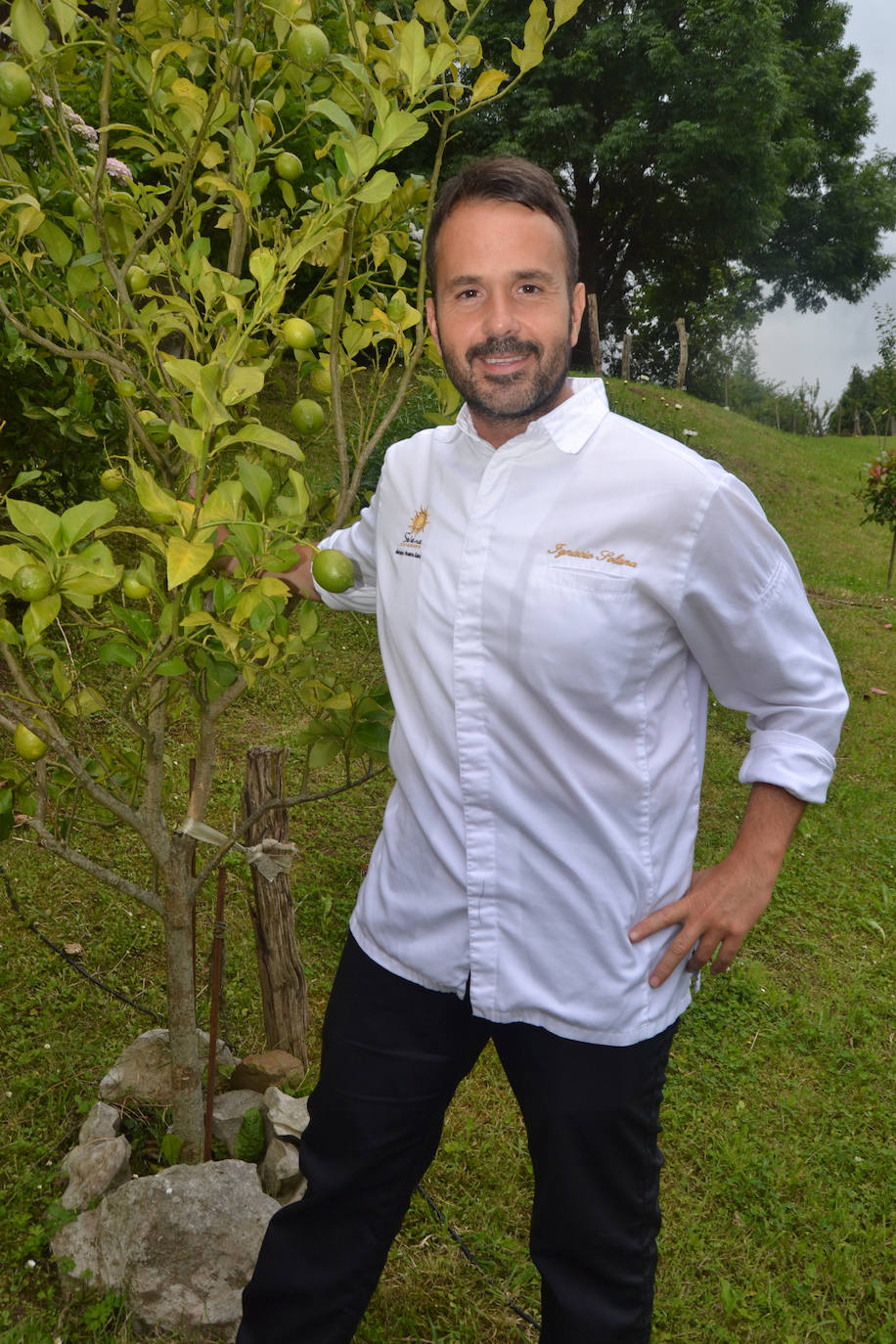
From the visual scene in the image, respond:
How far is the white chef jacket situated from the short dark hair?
0.28 m

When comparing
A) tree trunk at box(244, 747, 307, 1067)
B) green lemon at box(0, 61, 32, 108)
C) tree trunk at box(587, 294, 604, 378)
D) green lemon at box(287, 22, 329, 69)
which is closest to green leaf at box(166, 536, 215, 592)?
green lemon at box(0, 61, 32, 108)

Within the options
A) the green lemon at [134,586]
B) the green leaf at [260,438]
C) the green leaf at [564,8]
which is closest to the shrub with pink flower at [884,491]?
the green leaf at [564,8]

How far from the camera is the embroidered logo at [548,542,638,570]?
170cm

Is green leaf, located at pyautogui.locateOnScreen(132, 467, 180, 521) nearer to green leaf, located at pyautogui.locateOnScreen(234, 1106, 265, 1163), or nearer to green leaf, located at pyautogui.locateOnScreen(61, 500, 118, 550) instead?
green leaf, located at pyautogui.locateOnScreen(61, 500, 118, 550)

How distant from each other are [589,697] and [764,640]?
296 millimetres

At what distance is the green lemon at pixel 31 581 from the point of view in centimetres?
149

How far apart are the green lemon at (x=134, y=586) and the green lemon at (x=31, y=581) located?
0.20m

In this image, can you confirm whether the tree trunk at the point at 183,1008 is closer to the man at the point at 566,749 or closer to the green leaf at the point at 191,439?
the man at the point at 566,749

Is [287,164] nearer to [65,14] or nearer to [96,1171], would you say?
[65,14]

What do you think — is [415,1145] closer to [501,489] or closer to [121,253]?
[501,489]

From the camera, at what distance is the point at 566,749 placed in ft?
5.74

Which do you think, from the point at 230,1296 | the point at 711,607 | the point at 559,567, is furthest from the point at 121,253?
the point at 230,1296

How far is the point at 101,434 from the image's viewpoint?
497 cm

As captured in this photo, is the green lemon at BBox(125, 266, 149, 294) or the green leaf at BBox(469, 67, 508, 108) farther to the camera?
the green lemon at BBox(125, 266, 149, 294)
